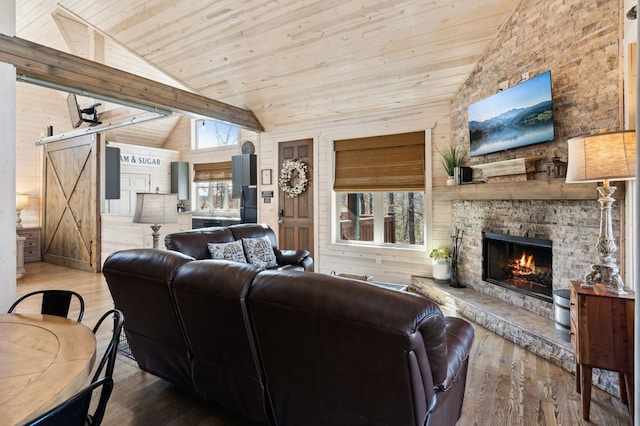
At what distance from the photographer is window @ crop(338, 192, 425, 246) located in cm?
525

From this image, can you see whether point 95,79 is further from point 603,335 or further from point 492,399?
point 603,335

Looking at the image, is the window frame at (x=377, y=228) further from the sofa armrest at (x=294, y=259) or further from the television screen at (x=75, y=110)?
the television screen at (x=75, y=110)

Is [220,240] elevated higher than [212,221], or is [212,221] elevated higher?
[212,221]

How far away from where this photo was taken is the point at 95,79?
4.00m

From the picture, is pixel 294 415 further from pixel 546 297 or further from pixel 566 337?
pixel 546 297

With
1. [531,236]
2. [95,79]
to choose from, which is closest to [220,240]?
[95,79]

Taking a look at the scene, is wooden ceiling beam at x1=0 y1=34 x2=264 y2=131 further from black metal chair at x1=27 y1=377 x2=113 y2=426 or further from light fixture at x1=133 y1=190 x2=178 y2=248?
black metal chair at x1=27 y1=377 x2=113 y2=426

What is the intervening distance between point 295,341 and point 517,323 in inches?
102

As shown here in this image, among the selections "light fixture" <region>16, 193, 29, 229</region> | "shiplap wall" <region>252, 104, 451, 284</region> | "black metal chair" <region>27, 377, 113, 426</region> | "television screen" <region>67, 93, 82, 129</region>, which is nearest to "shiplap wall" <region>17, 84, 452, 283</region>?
"shiplap wall" <region>252, 104, 451, 284</region>

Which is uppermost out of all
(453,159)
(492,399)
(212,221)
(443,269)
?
(453,159)

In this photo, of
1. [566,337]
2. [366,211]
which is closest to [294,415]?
[566,337]

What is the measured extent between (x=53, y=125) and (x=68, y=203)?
1.86m

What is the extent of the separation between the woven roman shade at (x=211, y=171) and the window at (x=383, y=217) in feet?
10.8

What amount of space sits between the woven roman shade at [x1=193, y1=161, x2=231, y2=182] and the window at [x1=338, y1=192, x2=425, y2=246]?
3.30 metres
